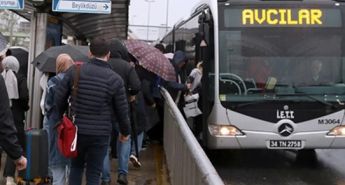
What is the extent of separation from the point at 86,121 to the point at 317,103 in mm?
4963

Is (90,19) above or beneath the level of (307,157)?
above

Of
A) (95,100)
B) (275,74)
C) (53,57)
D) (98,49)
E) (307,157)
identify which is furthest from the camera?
(307,157)

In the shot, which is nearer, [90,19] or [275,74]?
[275,74]

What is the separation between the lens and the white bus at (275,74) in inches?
378

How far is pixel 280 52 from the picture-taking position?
32.1 ft

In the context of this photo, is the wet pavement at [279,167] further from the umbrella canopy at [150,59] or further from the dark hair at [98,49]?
the dark hair at [98,49]

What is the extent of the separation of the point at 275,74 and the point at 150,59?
1.96m

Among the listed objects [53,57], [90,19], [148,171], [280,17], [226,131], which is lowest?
[148,171]

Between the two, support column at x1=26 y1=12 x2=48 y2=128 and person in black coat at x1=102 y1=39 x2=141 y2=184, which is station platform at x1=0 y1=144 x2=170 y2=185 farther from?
support column at x1=26 y1=12 x2=48 y2=128

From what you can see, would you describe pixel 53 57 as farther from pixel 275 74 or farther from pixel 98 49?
pixel 275 74

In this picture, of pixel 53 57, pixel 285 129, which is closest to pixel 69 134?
pixel 53 57

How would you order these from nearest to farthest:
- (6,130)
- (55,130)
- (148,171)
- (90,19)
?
1. (6,130)
2. (55,130)
3. (148,171)
4. (90,19)

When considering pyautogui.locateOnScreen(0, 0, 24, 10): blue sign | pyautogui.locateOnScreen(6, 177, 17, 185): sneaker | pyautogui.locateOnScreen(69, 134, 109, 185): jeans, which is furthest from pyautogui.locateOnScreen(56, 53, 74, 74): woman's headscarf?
pyautogui.locateOnScreen(0, 0, 24, 10): blue sign

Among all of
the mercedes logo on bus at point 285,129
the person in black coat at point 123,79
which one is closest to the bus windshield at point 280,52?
the mercedes logo on bus at point 285,129
